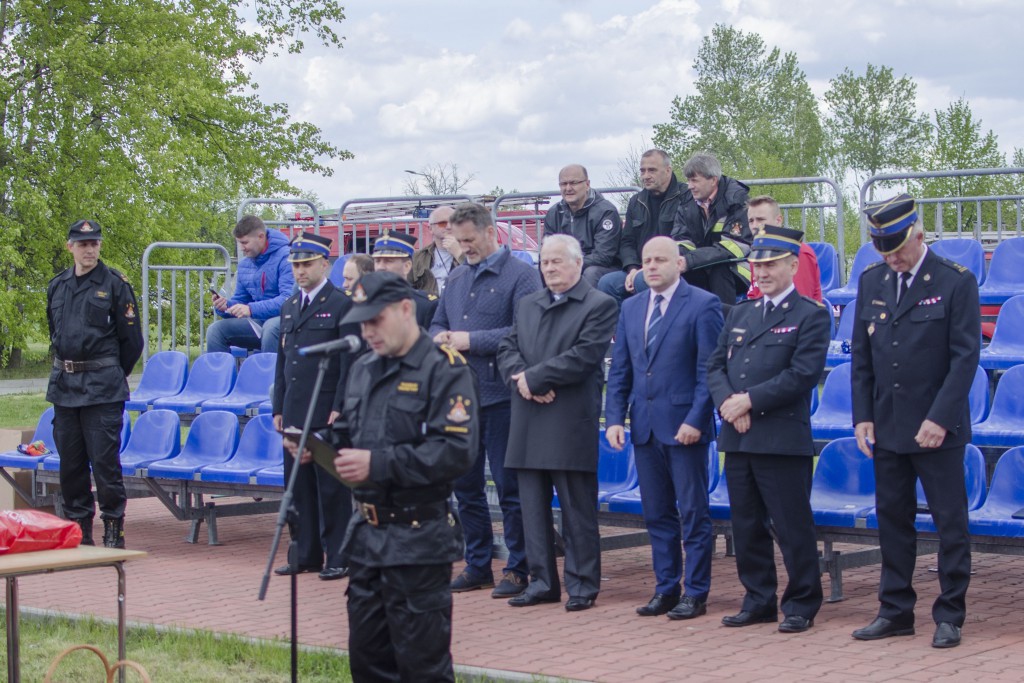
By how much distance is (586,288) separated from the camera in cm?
741

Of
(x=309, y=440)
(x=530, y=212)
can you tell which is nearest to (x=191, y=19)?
(x=530, y=212)

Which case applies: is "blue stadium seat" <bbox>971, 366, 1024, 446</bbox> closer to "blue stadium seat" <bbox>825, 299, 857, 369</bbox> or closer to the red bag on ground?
"blue stadium seat" <bbox>825, 299, 857, 369</bbox>

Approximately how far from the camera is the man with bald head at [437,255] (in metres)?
9.26

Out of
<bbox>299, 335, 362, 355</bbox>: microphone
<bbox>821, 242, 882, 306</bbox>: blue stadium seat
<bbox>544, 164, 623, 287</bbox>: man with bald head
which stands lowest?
<bbox>299, 335, 362, 355</bbox>: microphone

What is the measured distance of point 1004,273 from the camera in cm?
1016

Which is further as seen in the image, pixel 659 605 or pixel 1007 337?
pixel 1007 337

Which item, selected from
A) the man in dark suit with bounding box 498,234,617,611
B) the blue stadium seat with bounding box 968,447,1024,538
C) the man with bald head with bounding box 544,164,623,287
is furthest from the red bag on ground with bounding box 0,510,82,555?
the man with bald head with bounding box 544,164,623,287

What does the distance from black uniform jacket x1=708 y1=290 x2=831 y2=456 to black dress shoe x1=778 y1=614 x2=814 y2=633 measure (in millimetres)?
798

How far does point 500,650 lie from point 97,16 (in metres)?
Result: 26.0

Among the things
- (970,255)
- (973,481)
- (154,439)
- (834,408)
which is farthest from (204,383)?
(973,481)

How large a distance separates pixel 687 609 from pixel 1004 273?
4624mm

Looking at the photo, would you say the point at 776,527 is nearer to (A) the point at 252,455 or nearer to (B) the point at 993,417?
(B) the point at 993,417

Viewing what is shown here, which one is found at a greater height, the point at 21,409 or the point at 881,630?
the point at 21,409

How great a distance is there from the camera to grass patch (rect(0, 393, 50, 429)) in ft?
58.0
